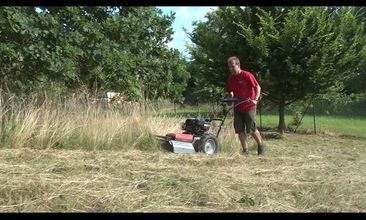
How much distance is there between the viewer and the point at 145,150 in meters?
7.65

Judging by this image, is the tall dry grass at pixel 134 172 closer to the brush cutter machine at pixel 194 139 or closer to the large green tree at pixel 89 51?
the brush cutter machine at pixel 194 139

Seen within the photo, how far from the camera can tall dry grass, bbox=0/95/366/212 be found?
4090mm

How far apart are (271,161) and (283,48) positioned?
6.14m

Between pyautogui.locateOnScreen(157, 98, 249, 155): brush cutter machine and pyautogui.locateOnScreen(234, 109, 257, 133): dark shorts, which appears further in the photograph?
pyautogui.locateOnScreen(234, 109, 257, 133): dark shorts

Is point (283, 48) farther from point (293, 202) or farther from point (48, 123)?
point (293, 202)

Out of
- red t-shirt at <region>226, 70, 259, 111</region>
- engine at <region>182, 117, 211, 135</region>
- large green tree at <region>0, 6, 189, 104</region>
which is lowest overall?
engine at <region>182, 117, 211, 135</region>

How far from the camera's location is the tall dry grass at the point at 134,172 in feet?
13.4

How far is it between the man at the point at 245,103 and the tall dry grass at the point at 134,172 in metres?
Result: 0.49

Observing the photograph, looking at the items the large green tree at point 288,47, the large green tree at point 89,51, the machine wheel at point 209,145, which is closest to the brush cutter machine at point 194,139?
the machine wheel at point 209,145

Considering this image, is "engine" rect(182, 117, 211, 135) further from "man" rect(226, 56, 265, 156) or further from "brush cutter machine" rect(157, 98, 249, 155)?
"man" rect(226, 56, 265, 156)

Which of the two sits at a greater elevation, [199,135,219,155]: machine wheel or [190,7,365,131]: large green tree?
[190,7,365,131]: large green tree

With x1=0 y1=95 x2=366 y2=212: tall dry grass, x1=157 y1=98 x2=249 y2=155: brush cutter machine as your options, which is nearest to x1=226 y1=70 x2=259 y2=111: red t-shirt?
x1=157 y1=98 x2=249 y2=155: brush cutter machine

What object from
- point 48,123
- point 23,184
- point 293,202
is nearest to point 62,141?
point 48,123

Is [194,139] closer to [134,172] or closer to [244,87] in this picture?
[244,87]
